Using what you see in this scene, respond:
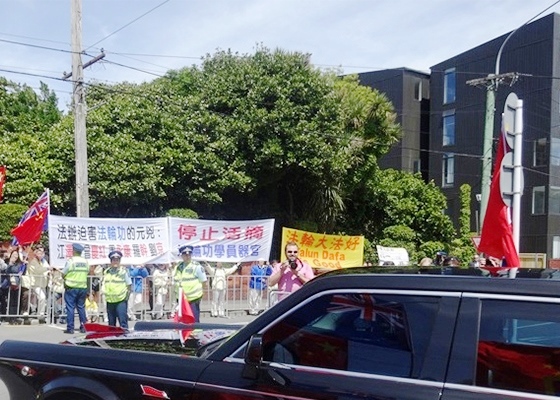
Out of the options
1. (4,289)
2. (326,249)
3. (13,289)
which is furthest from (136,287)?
(326,249)

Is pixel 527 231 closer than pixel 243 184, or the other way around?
pixel 243 184

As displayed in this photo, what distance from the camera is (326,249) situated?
684 inches

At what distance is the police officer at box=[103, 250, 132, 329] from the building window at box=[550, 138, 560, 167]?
99.3 ft

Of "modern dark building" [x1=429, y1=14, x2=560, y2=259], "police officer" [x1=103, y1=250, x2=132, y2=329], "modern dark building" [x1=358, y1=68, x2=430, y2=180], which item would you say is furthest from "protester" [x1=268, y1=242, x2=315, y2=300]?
"modern dark building" [x1=358, y1=68, x2=430, y2=180]

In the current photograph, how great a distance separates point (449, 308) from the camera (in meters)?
2.96

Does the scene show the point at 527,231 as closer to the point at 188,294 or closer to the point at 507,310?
the point at 188,294

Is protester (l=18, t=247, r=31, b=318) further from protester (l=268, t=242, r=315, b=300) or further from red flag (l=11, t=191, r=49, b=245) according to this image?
protester (l=268, t=242, r=315, b=300)

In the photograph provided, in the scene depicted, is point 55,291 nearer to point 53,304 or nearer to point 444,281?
point 53,304

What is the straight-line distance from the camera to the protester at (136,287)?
14575 mm

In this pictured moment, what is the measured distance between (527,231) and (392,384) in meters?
36.9

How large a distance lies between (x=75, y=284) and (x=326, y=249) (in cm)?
739

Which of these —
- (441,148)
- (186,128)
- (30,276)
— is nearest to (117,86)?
(186,128)

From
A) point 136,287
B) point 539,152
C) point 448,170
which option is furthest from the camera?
point 448,170

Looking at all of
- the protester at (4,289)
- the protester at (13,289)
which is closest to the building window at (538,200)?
the protester at (13,289)
